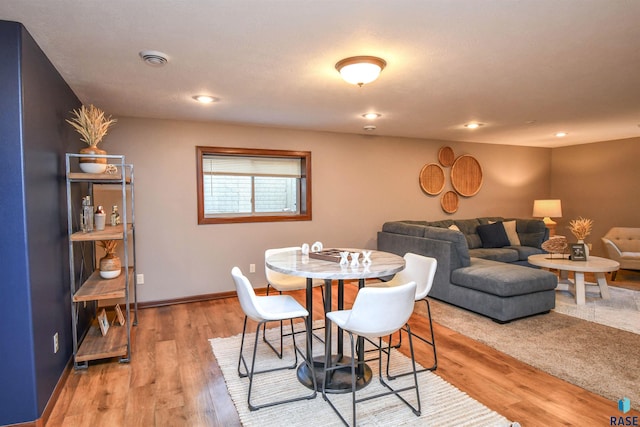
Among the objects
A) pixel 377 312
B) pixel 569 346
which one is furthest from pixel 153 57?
pixel 569 346

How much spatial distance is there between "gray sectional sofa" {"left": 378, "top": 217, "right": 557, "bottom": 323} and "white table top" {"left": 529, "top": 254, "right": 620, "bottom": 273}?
0.30 m

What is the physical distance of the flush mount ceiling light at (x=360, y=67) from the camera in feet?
8.14

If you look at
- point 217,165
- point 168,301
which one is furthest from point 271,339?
point 217,165

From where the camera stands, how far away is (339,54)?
2.44 meters

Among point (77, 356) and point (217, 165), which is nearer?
point (77, 356)

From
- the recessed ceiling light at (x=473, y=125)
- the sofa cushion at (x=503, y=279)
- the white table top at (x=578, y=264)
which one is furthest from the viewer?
the recessed ceiling light at (x=473, y=125)

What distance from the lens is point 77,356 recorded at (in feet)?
8.96

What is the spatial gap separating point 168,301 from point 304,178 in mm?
2344

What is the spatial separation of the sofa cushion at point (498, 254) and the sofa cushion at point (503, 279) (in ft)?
4.14

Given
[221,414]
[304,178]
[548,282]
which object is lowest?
[221,414]

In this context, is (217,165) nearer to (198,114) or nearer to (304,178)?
(198,114)

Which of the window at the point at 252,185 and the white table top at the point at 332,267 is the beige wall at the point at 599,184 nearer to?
the window at the point at 252,185

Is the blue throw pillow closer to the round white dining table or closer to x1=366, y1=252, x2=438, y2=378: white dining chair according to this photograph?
x1=366, y1=252, x2=438, y2=378: white dining chair

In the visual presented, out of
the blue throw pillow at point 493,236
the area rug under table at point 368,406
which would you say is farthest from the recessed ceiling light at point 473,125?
the area rug under table at point 368,406
